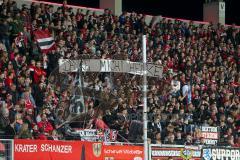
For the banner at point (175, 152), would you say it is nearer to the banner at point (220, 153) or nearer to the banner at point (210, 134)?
the banner at point (220, 153)

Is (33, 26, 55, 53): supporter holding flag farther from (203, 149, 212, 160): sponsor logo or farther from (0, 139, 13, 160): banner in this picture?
(0, 139, 13, 160): banner

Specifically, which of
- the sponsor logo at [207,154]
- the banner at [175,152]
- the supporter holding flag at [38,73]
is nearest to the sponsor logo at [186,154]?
the banner at [175,152]

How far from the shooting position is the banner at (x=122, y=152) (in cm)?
1579

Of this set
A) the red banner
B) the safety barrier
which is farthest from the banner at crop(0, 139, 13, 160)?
the red banner

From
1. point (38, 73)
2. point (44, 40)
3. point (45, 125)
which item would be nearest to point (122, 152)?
point (45, 125)

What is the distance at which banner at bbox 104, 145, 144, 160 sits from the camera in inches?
622

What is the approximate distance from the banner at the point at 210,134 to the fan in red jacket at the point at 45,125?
14.5 feet

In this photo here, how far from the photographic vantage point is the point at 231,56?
27094mm

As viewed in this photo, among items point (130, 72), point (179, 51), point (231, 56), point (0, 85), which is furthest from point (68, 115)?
point (231, 56)

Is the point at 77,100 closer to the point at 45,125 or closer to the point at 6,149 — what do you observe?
the point at 6,149

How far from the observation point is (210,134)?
18.8m

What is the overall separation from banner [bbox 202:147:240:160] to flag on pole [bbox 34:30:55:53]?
575 centimetres

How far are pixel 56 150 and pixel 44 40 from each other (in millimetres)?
6007

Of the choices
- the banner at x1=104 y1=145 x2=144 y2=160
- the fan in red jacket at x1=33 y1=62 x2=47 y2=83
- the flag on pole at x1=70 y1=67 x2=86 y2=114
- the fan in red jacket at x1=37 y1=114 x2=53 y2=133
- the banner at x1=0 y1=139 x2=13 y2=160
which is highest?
the fan in red jacket at x1=33 y1=62 x2=47 y2=83
